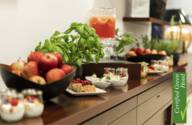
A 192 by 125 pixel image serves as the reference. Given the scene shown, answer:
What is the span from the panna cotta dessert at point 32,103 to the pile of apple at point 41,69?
133mm

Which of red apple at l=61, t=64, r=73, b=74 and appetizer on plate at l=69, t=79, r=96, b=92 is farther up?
red apple at l=61, t=64, r=73, b=74

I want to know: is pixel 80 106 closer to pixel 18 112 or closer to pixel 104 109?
pixel 104 109

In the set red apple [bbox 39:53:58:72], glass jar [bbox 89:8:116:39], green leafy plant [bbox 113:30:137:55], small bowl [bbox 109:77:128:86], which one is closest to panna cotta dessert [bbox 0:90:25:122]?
red apple [bbox 39:53:58:72]

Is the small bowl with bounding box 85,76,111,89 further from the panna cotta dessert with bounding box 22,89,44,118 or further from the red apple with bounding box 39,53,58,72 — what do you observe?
the panna cotta dessert with bounding box 22,89,44,118

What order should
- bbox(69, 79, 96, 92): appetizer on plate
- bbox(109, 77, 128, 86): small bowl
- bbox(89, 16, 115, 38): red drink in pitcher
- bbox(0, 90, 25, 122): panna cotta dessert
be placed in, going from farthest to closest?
bbox(89, 16, 115, 38): red drink in pitcher, bbox(109, 77, 128, 86): small bowl, bbox(69, 79, 96, 92): appetizer on plate, bbox(0, 90, 25, 122): panna cotta dessert

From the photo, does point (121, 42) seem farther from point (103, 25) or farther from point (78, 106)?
point (78, 106)

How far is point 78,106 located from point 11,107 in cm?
34

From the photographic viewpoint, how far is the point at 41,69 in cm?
139

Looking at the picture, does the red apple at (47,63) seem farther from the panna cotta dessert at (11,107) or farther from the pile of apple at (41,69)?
the panna cotta dessert at (11,107)

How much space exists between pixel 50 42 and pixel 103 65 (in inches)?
19.0

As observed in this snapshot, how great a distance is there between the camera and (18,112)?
3.59 feet

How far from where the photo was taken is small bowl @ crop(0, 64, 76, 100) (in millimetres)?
1276

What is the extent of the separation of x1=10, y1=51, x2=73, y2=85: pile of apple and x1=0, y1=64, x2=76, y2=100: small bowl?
0.03 metres

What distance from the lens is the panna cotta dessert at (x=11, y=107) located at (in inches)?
42.8
